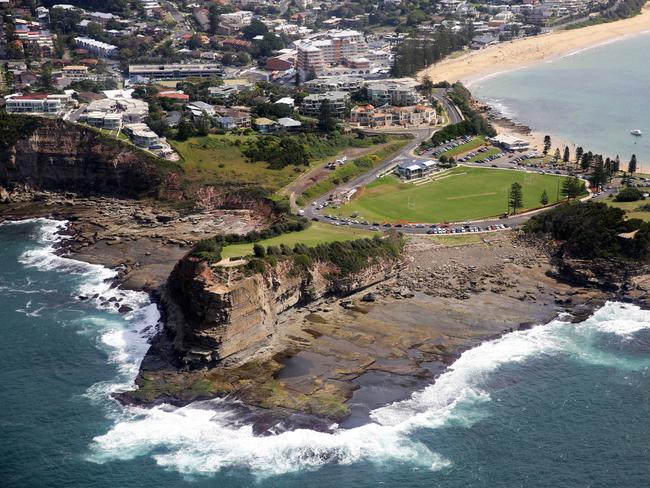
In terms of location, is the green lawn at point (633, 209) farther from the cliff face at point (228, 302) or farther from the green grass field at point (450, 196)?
the cliff face at point (228, 302)

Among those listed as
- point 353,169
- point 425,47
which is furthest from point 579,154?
point 425,47

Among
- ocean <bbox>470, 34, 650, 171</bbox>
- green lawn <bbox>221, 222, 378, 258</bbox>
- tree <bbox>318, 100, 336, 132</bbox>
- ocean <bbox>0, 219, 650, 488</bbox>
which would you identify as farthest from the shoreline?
→ ocean <bbox>470, 34, 650, 171</bbox>

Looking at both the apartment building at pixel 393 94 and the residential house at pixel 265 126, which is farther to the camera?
the apartment building at pixel 393 94

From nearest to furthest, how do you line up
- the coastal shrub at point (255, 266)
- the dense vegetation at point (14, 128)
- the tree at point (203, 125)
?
the coastal shrub at point (255, 266) < the dense vegetation at point (14, 128) < the tree at point (203, 125)

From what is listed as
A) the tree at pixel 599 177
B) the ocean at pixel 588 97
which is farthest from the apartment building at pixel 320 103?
the tree at pixel 599 177

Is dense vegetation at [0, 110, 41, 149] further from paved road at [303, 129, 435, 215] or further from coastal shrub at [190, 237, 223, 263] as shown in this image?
coastal shrub at [190, 237, 223, 263]

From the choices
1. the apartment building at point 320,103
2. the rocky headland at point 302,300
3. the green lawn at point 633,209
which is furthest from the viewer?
the apartment building at point 320,103

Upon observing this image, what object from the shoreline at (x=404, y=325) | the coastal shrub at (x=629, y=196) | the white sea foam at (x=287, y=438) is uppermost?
the coastal shrub at (x=629, y=196)
